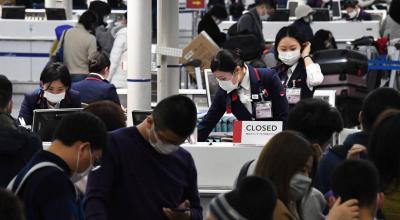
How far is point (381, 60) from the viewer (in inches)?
629

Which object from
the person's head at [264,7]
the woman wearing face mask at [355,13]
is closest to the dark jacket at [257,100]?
the person's head at [264,7]

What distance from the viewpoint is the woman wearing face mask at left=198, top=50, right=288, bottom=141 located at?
763cm

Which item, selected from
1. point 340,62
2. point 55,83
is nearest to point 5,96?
point 55,83

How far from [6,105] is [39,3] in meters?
21.4

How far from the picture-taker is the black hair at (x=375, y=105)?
5543 millimetres

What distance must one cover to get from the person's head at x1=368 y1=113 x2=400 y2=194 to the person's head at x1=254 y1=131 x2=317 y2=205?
509 millimetres

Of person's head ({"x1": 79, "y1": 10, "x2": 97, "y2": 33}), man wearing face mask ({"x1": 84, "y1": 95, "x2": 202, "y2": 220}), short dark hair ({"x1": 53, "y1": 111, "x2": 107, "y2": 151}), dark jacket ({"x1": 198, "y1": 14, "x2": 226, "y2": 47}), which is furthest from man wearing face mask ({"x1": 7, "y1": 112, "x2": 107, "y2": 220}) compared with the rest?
dark jacket ({"x1": 198, "y1": 14, "x2": 226, "y2": 47})

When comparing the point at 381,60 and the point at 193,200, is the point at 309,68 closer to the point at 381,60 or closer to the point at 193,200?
the point at 193,200

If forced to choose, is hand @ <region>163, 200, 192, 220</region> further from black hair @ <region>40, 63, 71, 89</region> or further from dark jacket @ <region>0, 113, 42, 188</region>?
black hair @ <region>40, 63, 71, 89</region>

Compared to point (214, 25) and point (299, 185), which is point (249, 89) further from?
point (214, 25)

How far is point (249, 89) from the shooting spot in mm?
7727

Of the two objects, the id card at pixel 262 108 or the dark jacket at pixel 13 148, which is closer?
the dark jacket at pixel 13 148

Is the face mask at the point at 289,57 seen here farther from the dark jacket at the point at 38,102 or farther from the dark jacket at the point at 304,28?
the dark jacket at the point at 304,28

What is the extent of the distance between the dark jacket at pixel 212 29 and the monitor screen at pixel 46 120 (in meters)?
8.01
